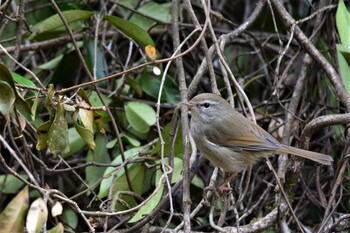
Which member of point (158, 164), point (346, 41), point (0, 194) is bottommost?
point (0, 194)

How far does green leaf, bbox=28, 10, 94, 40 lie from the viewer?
421cm

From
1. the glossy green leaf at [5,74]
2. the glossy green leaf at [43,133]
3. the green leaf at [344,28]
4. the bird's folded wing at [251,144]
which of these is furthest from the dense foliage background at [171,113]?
the glossy green leaf at [5,74]

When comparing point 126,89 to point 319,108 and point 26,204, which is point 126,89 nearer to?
point 319,108

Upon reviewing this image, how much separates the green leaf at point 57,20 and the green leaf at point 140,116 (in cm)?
68

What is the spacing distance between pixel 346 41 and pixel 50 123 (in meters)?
2.00

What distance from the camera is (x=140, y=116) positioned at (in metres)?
4.33

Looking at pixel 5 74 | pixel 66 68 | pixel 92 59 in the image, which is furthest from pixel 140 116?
pixel 5 74

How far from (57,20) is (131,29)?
1.60 feet

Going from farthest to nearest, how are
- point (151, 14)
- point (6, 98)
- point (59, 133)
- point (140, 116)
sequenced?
point (151, 14) → point (140, 116) → point (59, 133) → point (6, 98)

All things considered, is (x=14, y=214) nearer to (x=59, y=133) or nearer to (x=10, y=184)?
(x=59, y=133)

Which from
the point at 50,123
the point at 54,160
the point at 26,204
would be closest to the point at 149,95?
the point at 54,160

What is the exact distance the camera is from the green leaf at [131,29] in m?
4.18

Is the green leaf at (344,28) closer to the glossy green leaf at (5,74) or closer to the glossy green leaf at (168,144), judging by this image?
the glossy green leaf at (168,144)

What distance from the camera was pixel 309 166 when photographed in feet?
15.4
